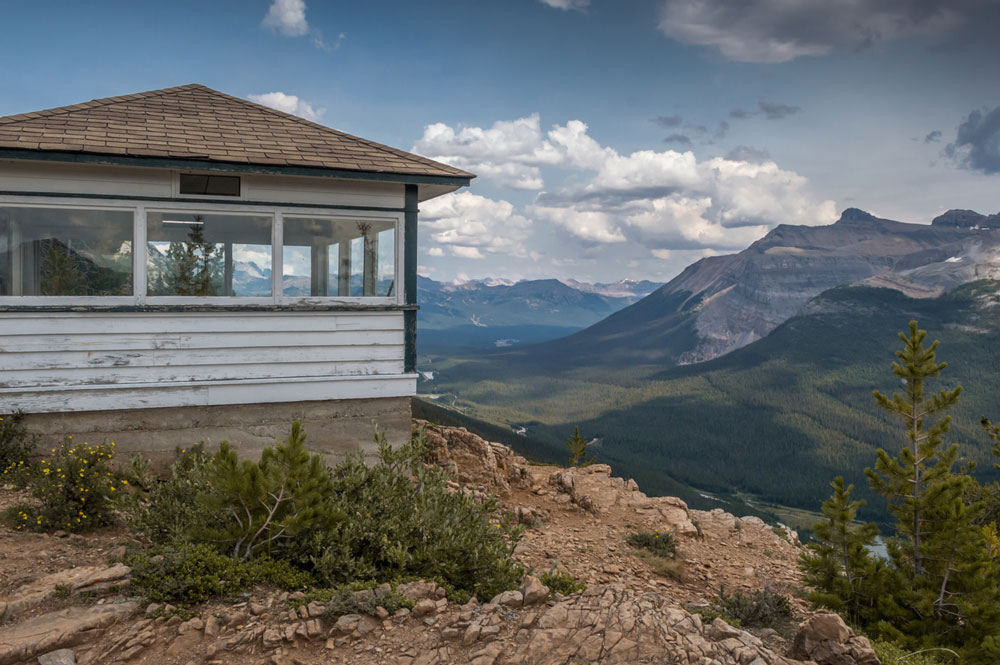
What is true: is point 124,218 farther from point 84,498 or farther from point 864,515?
point 864,515

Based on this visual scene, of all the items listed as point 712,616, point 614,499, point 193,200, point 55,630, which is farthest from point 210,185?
point 614,499

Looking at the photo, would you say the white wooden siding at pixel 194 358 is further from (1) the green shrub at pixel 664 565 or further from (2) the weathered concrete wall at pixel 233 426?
(1) the green shrub at pixel 664 565

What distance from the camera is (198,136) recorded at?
884cm

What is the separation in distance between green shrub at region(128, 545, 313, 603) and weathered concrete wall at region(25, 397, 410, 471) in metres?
2.64

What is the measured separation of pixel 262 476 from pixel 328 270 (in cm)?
466

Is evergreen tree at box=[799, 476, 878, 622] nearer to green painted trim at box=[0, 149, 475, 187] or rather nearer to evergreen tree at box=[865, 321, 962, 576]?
evergreen tree at box=[865, 321, 962, 576]

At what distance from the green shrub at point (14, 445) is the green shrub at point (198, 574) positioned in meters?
3.83

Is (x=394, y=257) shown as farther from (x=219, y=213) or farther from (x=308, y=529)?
(x=308, y=529)

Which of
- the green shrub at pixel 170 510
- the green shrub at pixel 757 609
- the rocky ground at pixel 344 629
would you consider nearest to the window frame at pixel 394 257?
the green shrub at pixel 170 510

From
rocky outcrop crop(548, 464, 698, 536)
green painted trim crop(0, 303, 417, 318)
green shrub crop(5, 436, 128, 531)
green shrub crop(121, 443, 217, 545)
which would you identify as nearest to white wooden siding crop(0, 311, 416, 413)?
green painted trim crop(0, 303, 417, 318)

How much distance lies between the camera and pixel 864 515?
112312mm

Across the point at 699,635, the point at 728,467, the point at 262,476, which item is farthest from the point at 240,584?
the point at 728,467

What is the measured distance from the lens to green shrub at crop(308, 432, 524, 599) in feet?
17.7

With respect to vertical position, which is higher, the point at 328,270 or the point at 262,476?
the point at 328,270
